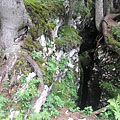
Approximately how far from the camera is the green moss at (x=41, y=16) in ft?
13.1

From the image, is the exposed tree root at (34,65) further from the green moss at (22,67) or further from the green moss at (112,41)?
the green moss at (112,41)

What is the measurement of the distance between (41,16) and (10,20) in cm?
155

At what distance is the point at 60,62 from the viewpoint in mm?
5215

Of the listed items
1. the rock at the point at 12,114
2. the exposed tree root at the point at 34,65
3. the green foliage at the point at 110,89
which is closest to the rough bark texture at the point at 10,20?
the exposed tree root at the point at 34,65

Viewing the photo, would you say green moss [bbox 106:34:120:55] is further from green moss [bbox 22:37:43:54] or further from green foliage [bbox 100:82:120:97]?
green moss [bbox 22:37:43:54]

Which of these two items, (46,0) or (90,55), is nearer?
(46,0)

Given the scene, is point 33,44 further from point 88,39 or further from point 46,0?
point 88,39

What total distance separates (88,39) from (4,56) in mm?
7584

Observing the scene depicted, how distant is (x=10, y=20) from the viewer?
3105mm

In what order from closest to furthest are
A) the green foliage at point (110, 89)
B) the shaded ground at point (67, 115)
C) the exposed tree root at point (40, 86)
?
the exposed tree root at point (40, 86) < the shaded ground at point (67, 115) < the green foliage at point (110, 89)

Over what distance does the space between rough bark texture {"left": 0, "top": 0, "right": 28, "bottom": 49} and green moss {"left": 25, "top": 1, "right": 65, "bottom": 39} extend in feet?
2.08

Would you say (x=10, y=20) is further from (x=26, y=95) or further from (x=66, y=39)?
(x=66, y=39)

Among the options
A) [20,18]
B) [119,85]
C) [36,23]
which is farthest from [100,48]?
[20,18]

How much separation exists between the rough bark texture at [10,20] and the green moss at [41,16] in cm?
63
